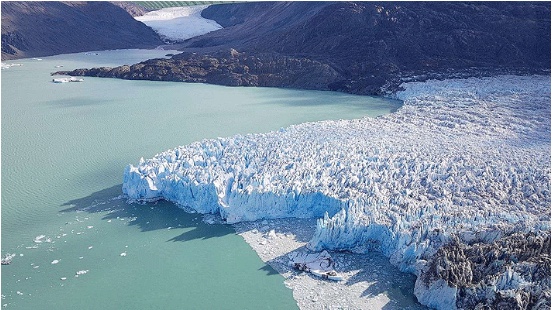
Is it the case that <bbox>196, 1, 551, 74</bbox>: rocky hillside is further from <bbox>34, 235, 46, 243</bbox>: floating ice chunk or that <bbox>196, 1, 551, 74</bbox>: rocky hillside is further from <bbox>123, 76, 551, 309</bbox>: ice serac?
<bbox>34, 235, 46, 243</bbox>: floating ice chunk

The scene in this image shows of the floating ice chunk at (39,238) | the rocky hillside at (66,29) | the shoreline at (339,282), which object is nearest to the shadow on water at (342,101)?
the shoreline at (339,282)

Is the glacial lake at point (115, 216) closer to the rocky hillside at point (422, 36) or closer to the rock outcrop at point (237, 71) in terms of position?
the rock outcrop at point (237, 71)

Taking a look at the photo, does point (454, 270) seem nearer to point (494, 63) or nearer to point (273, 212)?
point (273, 212)

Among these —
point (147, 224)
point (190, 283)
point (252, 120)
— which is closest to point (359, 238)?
point (190, 283)

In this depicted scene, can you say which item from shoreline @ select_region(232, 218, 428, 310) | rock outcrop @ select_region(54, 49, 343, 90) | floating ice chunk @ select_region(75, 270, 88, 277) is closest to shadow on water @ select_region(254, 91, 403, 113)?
rock outcrop @ select_region(54, 49, 343, 90)

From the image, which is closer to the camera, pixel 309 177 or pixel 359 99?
pixel 309 177

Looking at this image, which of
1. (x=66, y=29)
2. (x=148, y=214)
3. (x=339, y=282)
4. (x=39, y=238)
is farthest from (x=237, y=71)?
(x=66, y=29)

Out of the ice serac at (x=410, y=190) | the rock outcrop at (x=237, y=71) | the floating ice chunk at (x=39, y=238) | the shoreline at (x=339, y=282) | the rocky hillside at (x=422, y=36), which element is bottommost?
the shoreline at (x=339, y=282)
